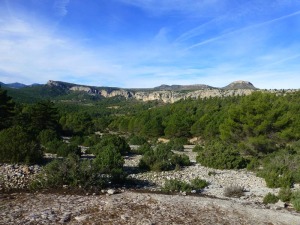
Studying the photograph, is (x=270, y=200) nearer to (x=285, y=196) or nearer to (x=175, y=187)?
(x=285, y=196)

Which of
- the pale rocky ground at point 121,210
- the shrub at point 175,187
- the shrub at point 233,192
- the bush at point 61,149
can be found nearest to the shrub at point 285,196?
the pale rocky ground at point 121,210

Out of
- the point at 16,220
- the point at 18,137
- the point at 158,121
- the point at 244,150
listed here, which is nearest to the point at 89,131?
the point at 158,121

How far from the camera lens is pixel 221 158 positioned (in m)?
22.2

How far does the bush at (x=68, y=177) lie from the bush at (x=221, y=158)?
11039 mm

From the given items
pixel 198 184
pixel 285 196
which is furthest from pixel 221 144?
pixel 285 196

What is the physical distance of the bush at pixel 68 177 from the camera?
1235 cm

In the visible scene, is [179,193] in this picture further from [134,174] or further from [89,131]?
[89,131]

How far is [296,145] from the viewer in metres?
25.7

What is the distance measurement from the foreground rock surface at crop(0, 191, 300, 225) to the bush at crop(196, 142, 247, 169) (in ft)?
33.5

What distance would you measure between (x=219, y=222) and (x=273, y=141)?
713 inches

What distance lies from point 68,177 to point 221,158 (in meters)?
12.8

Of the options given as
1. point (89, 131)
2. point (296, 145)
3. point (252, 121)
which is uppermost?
point (252, 121)

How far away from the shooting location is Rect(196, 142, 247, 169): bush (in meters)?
21.9

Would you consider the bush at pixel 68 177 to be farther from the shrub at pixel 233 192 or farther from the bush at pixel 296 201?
the bush at pixel 296 201
